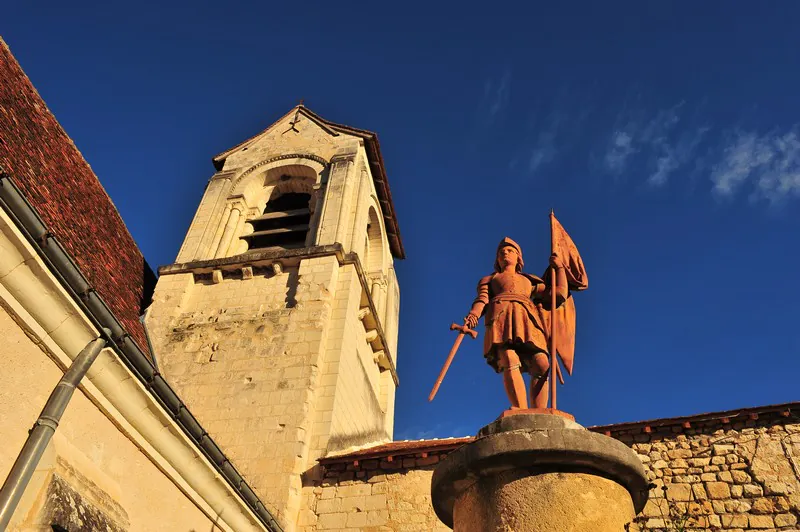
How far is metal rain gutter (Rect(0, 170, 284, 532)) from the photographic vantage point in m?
4.51

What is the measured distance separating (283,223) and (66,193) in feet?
20.1

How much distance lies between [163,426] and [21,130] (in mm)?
4725

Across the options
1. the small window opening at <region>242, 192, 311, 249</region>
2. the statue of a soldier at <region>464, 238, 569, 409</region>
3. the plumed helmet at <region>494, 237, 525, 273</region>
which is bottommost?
the statue of a soldier at <region>464, 238, 569, 409</region>

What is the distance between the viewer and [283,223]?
14.8 metres

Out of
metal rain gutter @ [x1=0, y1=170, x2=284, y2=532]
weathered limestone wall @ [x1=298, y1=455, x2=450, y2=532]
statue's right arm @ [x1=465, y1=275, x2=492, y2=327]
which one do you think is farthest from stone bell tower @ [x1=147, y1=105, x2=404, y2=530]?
statue's right arm @ [x1=465, y1=275, x2=492, y2=327]

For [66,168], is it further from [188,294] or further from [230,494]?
[230,494]

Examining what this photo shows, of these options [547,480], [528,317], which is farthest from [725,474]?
[547,480]

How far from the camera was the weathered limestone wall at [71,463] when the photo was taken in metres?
4.40

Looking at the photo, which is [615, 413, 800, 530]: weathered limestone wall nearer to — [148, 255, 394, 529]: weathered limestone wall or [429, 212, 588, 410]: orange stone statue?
[429, 212, 588, 410]: orange stone statue

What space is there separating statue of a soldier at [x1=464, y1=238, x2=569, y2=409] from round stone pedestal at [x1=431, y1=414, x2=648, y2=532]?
0.84m

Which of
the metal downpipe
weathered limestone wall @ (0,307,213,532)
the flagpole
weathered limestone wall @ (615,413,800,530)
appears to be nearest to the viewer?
the metal downpipe

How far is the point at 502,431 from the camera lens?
3779 millimetres

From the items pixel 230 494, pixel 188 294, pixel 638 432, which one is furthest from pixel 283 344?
pixel 638 432

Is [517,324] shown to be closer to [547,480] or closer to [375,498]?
[547,480]
